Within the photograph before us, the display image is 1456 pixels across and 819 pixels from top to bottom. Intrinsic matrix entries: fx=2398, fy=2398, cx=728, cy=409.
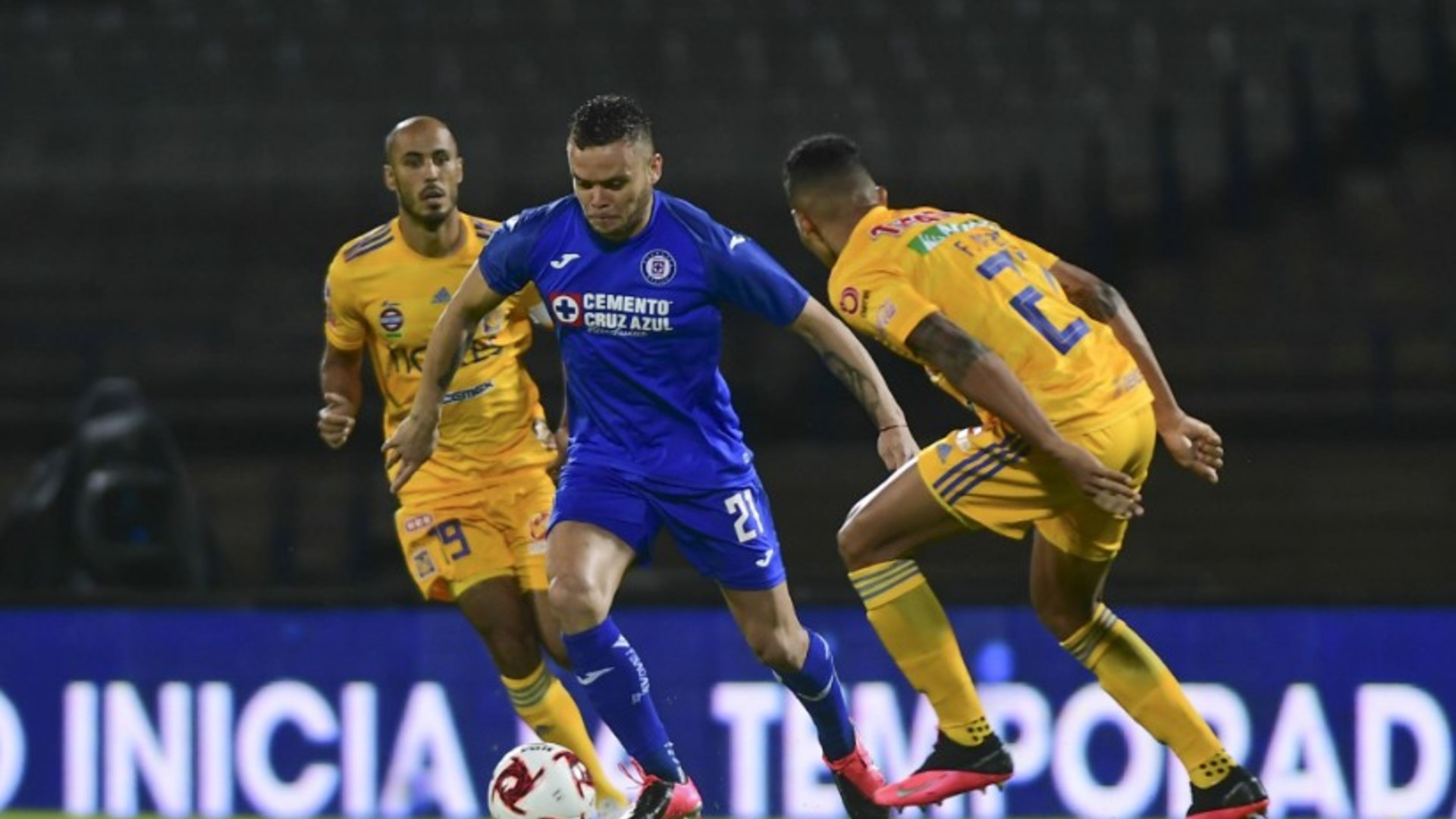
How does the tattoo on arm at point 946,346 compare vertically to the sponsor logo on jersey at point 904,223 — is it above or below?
below

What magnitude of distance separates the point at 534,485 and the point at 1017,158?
4.64 metres

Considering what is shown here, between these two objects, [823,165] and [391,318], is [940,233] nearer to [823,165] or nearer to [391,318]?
[823,165]

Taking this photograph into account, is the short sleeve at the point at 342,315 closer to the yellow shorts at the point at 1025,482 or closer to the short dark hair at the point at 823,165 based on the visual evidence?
the short dark hair at the point at 823,165

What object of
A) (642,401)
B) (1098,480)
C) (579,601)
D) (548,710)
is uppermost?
(642,401)

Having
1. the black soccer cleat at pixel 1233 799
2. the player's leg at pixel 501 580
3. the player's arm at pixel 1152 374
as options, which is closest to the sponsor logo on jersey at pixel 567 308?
the player's leg at pixel 501 580

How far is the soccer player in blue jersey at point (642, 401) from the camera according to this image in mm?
5617

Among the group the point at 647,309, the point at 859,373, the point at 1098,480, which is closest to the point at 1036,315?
the point at 859,373

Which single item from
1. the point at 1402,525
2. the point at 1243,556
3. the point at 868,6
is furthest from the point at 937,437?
the point at 868,6

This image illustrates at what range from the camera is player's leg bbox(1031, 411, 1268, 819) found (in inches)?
222

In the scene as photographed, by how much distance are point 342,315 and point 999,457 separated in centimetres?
205

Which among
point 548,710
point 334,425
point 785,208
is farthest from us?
point 785,208

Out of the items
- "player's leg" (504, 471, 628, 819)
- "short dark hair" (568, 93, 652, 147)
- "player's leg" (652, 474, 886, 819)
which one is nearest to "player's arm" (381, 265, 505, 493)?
"short dark hair" (568, 93, 652, 147)

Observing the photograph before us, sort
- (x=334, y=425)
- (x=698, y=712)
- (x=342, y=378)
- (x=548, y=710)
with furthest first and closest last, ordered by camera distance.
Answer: (x=698, y=712)
(x=342, y=378)
(x=548, y=710)
(x=334, y=425)

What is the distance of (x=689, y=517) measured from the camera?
18.8 feet
